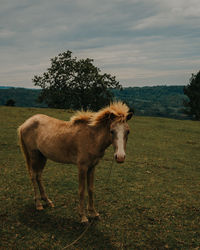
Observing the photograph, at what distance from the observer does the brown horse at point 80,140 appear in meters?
5.08

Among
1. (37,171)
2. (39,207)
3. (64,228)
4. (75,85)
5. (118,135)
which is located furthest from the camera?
(75,85)

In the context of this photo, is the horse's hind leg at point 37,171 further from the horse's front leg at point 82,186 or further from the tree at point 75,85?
the tree at point 75,85

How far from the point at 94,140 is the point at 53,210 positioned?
2.57m

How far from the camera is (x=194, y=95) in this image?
60.4 m

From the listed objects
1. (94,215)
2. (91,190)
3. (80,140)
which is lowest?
(94,215)

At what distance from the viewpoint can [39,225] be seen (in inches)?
223

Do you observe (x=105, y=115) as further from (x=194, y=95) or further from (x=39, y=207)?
(x=194, y=95)

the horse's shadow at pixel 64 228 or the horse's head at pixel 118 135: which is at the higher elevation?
the horse's head at pixel 118 135

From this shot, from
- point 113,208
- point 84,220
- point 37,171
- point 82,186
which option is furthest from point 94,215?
point 37,171

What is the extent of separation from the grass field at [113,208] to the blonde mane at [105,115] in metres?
2.69

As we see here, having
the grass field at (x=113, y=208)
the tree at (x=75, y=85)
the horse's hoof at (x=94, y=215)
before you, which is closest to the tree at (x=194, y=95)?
the tree at (x=75, y=85)

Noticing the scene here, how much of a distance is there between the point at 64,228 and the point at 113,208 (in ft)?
5.76

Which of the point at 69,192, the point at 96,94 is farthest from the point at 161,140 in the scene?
the point at 96,94

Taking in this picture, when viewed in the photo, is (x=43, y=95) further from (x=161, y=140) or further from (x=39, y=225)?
(x=39, y=225)
